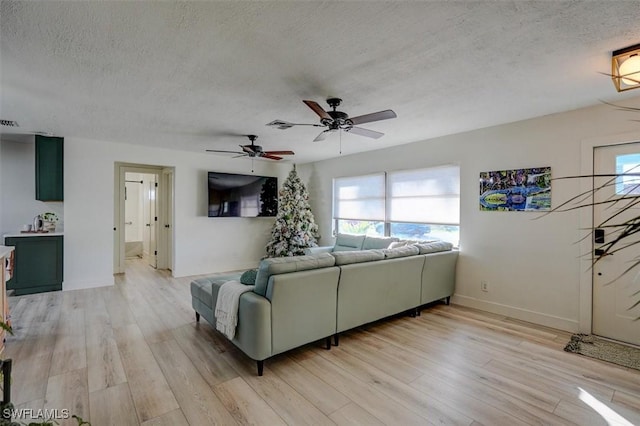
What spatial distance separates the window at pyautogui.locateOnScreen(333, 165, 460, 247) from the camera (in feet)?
15.8

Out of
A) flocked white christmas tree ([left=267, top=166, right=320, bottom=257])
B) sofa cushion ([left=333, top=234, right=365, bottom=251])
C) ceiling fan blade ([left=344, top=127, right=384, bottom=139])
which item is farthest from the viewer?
flocked white christmas tree ([left=267, top=166, right=320, bottom=257])

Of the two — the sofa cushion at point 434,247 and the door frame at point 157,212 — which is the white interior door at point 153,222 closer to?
the door frame at point 157,212

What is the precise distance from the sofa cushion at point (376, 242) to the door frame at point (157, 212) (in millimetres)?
3769

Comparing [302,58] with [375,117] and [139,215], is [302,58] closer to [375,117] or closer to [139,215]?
[375,117]

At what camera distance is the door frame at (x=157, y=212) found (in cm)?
633

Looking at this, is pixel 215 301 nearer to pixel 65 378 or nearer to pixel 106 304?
pixel 65 378

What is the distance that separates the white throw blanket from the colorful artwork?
132 inches

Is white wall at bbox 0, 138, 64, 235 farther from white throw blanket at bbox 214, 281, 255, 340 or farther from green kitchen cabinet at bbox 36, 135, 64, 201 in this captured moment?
white throw blanket at bbox 214, 281, 255, 340

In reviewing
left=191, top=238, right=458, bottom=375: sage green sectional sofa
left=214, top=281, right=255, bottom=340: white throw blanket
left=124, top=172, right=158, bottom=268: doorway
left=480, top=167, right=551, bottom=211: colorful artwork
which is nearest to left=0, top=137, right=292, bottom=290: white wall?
left=124, top=172, right=158, bottom=268: doorway

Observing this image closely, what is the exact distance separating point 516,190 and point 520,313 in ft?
5.09

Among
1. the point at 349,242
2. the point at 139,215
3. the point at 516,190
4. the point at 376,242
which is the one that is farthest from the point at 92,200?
the point at 516,190

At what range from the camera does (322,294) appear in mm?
2980

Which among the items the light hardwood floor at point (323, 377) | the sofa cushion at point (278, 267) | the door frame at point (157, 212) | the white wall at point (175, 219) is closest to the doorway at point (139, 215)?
the door frame at point (157, 212)

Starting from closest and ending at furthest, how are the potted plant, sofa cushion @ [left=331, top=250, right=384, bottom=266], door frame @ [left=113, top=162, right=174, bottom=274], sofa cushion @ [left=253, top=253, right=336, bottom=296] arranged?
sofa cushion @ [left=253, top=253, right=336, bottom=296], sofa cushion @ [left=331, top=250, right=384, bottom=266], the potted plant, door frame @ [left=113, top=162, right=174, bottom=274]
